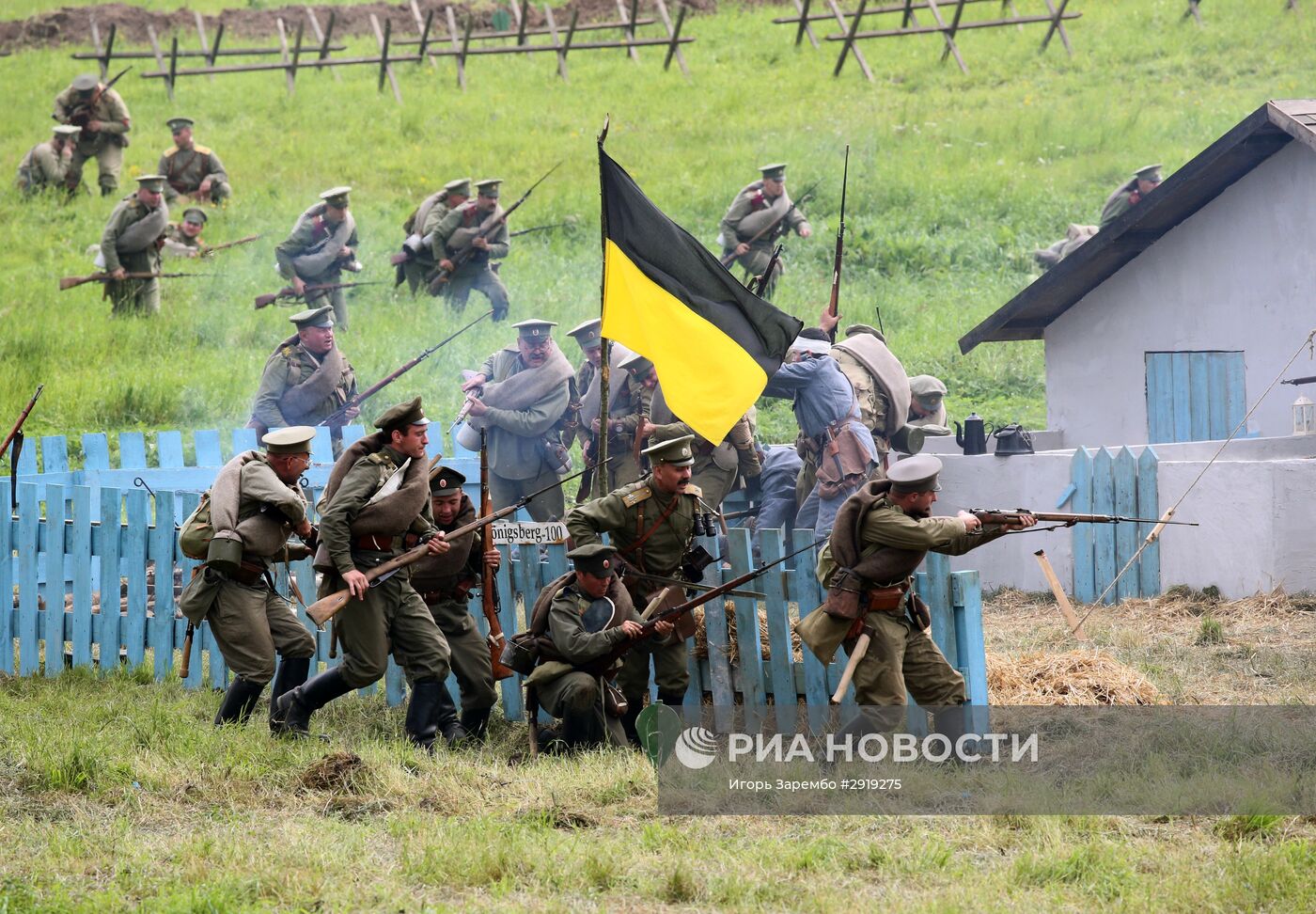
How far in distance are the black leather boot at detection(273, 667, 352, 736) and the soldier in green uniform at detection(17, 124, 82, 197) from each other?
19.2 meters

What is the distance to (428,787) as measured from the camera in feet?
22.6

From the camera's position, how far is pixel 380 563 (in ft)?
25.2

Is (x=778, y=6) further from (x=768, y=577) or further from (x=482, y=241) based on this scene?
(x=768, y=577)

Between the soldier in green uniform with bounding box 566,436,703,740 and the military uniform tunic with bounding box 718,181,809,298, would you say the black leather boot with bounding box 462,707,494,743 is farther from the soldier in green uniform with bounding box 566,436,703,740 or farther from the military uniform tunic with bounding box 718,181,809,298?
the military uniform tunic with bounding box 718,181,809,298

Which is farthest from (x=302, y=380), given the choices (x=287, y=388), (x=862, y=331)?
(x=862, y=331)

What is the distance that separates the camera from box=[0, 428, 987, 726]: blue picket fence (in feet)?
25.0

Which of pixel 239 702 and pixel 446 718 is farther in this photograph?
pixel 239 702

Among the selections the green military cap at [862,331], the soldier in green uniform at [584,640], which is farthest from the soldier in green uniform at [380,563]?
the green military cap at [862,331]

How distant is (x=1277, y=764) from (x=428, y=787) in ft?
11.9

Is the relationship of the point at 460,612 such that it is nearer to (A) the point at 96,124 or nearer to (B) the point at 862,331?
(B) the point at 862,331

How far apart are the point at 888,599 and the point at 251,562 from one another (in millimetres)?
3256

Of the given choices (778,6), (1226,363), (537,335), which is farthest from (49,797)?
(778,6)

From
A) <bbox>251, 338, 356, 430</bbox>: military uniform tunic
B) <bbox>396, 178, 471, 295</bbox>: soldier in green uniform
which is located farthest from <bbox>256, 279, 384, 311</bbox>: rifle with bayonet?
<bbox>251, 338, 356, 430</bbox>: military uniform tunic

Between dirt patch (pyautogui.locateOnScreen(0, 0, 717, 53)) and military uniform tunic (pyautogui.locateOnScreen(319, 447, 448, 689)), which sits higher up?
→ dirt patch (pyautogui.locateOnScreen(0, 0, 717, 53))
